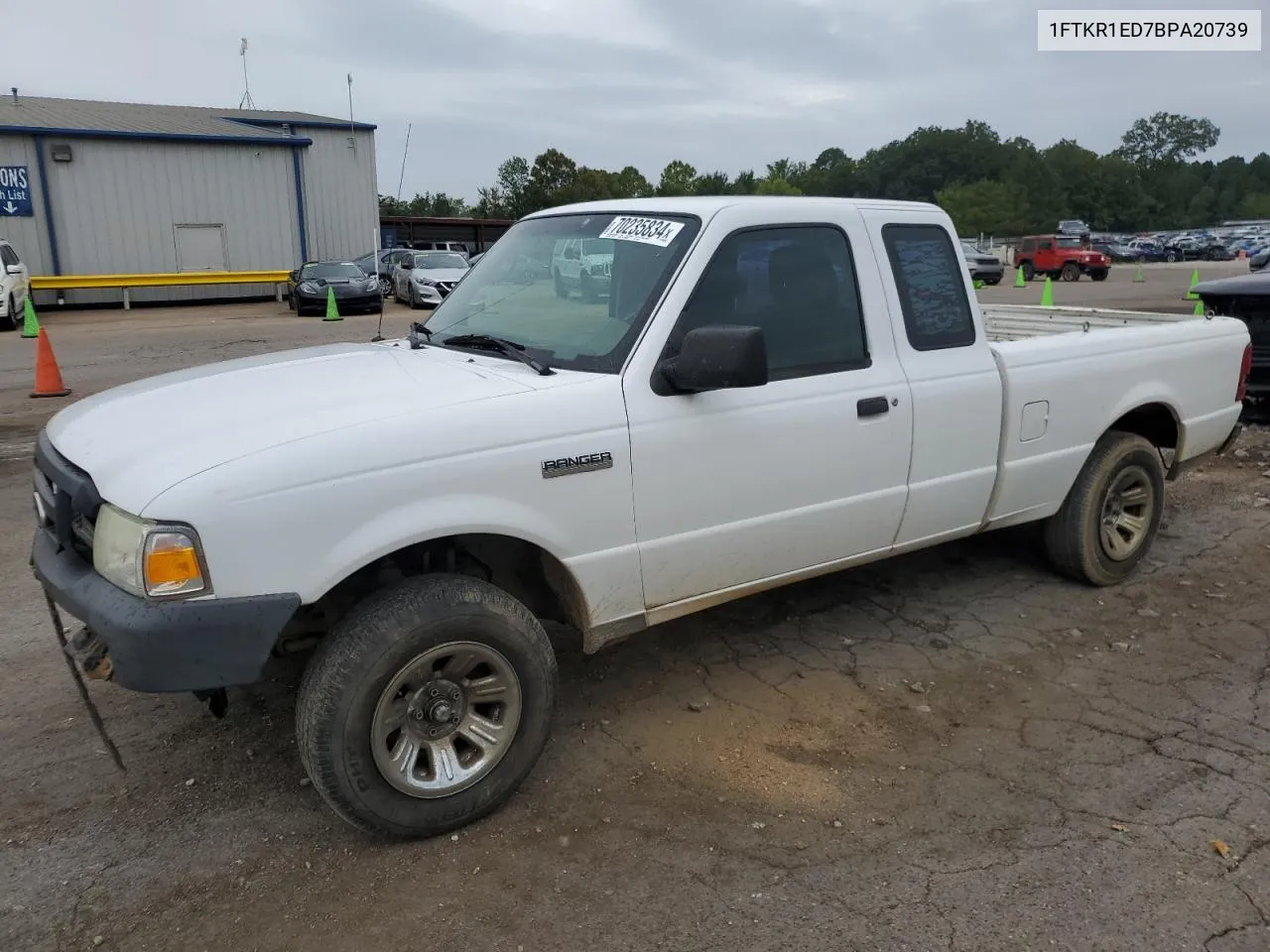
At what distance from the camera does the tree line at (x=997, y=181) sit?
71375 mm

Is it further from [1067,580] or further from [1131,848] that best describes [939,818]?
[1067,580]

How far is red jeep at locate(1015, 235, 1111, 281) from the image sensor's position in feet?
118

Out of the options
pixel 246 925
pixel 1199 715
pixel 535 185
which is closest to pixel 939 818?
pixel 1199 715

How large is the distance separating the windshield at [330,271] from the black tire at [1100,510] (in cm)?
2029

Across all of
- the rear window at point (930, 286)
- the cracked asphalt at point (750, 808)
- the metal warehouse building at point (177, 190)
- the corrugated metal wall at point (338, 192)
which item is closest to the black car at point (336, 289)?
the metal warehouse building at point (177, 190)

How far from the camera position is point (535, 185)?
224ft

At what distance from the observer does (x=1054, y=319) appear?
589 cm

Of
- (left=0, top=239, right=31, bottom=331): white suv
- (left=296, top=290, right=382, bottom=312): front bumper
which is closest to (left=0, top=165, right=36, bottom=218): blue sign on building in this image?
(left=0, top=239, right=31, bottom=331): white suv

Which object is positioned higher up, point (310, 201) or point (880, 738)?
point (310, 201)

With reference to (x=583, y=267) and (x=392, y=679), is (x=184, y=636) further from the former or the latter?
(x=583, y=267)

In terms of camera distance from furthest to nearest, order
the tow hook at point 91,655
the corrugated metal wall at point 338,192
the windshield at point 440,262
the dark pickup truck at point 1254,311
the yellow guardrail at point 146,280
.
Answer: the corrugated metal wall at point 338,192 → the yellow guardrail at point 146,280 → the windshield at point 440,262 → the dark pickup truck at point 1254,311 → the tow hook at point 91,655

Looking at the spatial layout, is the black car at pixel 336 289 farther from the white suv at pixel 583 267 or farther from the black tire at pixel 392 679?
the black tire at pixel 392 679

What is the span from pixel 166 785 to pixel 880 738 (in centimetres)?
252

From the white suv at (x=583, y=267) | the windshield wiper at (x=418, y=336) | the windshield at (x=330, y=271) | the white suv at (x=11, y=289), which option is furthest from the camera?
the windshield at (x=330, y=271)
